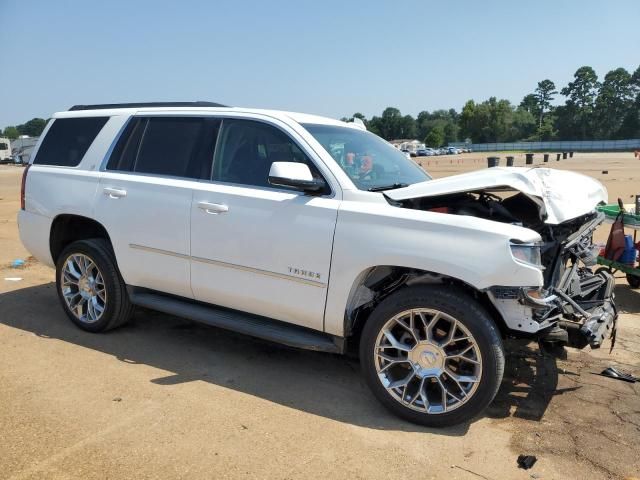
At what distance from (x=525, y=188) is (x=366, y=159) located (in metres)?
1.27

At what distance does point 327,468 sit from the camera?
292cm

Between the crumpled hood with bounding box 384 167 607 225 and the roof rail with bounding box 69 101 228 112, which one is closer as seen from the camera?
the crumpled hood with bounding box 384 167 607 225

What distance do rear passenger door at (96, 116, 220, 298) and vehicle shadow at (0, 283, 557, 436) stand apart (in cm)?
57

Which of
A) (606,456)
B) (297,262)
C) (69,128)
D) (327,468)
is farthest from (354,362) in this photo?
(69,128)

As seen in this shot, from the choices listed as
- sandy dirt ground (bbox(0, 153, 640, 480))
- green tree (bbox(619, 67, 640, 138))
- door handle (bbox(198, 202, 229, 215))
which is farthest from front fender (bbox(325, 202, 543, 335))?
green tree (bbox(619, 67, 640, 138))

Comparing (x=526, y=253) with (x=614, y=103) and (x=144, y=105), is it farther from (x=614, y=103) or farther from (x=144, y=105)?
(x=614, y=103)

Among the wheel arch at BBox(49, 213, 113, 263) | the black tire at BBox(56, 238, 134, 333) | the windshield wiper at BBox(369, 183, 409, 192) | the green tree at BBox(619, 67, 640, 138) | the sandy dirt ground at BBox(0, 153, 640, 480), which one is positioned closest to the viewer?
the sandy dirt ground at BBox(0, 153, 640, 480)

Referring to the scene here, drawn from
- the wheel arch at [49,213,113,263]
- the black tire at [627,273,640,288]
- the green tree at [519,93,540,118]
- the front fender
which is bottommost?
the black tire at [627,273,640,288]

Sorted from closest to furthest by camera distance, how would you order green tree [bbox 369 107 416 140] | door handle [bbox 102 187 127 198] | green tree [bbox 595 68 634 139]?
door handle [bbox 102 187 127 198], green tree [bbox 595 68 634 139], green tree [bbox 369 107 416 140]

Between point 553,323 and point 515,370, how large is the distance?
1.01 metres

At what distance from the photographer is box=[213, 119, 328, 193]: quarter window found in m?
4.02

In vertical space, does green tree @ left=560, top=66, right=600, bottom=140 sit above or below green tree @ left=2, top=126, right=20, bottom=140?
above

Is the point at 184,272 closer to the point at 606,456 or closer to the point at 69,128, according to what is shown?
the point at 69,128

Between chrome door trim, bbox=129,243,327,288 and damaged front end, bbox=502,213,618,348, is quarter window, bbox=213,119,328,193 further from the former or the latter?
damaged front end, bbox=502,213,618,348
